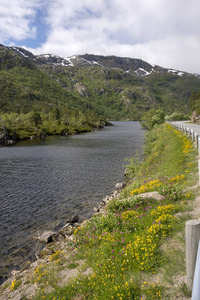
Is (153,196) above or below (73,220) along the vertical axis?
above

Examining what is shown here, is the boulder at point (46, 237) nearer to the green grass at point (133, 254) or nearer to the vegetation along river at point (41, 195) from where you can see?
the vegetation along river at point (41, 195)

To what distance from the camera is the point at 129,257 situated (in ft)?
22.9

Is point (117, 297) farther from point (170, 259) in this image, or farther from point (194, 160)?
point (194, 160)

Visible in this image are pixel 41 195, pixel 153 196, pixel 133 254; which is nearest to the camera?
pixel 133 254

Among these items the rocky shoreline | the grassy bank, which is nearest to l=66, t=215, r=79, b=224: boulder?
the rocky shoreline

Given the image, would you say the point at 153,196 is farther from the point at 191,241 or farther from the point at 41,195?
the point at 41,195

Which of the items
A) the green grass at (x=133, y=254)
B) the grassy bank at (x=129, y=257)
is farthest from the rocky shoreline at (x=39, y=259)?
the green grass at (x=133, y=254)

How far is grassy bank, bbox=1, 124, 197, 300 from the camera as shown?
5789mm

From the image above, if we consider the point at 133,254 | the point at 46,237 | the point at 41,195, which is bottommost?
the point at 46,237

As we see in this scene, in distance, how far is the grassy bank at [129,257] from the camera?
5789 mm

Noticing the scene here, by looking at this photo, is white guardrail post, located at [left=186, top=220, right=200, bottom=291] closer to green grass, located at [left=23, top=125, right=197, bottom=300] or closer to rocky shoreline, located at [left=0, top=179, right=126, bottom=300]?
green grass, located at [left=23, top=125, right=197, bottom=300]

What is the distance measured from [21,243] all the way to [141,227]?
953cm

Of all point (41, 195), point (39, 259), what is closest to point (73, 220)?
point (39, 259)

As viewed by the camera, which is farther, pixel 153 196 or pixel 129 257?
pixel 153 196
